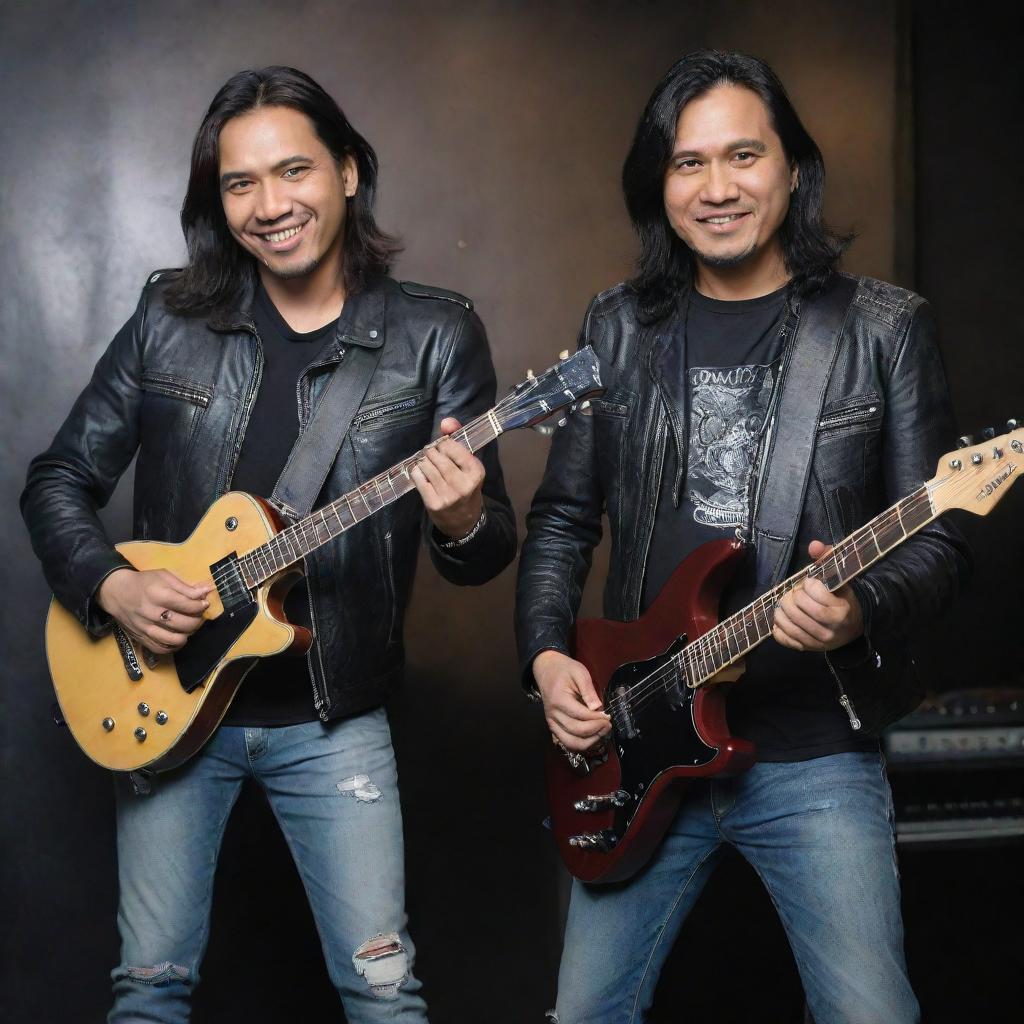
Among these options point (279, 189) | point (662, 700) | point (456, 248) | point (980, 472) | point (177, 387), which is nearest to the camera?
point (980, 472)

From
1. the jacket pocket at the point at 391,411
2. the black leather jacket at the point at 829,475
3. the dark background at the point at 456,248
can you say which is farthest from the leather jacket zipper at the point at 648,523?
the dark background at the point at 456,248

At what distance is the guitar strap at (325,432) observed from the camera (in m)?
2.70

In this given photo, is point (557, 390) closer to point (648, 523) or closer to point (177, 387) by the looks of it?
point (648, 523)

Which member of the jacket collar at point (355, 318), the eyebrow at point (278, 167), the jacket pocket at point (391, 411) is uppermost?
the eyebrow at point (278, 167)

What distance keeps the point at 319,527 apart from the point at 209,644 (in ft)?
1.03

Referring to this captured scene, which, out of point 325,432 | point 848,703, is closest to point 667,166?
point 325,432

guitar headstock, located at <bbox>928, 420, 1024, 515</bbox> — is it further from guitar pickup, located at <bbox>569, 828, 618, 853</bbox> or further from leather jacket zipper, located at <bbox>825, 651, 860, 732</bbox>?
guitar pickup, located at <bbox>569, 828, 618, 853</bbox>

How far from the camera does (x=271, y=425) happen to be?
2.81 meters

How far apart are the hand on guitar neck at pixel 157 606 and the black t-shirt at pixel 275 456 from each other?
0.19m

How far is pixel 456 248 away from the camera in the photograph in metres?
3.97

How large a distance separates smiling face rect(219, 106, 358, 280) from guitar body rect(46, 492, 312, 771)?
1.71 feet

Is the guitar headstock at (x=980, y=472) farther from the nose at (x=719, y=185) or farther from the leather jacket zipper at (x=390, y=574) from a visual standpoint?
the leather jacket zipper at (x=390, y=574)

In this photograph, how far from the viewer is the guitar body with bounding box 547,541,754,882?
234 cm

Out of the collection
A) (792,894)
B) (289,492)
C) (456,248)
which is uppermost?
(456,248)
